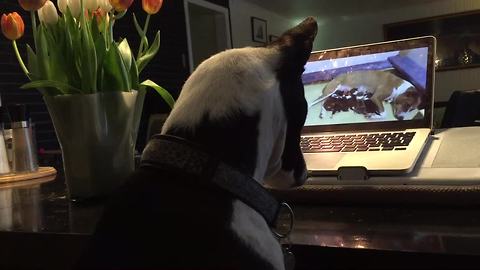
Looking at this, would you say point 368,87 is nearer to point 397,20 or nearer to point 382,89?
point 382,89

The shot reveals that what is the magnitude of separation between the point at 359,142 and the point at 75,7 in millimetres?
568

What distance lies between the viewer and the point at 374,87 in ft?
3.32

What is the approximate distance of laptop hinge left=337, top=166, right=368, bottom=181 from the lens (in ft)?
2.25

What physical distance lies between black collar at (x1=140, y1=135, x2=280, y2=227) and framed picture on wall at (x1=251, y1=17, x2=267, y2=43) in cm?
Result: 517

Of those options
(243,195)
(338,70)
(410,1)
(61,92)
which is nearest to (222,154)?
(243,195)

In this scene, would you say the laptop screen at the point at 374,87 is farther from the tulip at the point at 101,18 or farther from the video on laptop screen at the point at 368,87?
the tulip at the point at 101,18

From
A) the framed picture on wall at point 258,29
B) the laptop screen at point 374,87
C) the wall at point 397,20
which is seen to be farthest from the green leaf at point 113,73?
the wall at point 397,20

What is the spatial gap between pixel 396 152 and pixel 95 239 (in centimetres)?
47

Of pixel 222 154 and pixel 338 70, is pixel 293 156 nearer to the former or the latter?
pixel 222 154

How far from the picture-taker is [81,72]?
0.87 m

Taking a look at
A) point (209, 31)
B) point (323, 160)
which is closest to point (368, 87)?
point (323, 160)

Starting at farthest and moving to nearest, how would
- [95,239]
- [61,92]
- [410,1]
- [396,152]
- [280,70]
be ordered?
[410,1], [61,92], [396,152], [280,70], [95,239]

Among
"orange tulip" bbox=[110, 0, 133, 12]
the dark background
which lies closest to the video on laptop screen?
"orange tulip" bbox=[110, 0, 133, 12]

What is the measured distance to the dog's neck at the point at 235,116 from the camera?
58 centimetres
